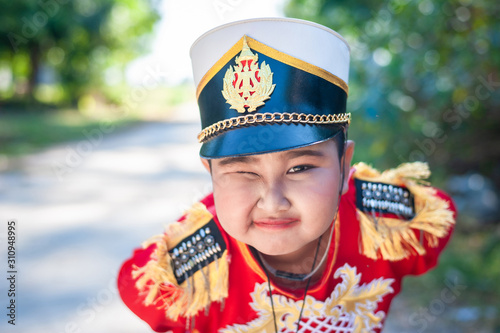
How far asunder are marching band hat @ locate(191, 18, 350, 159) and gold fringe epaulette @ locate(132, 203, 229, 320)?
0.40 m

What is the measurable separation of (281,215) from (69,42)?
63.4 feet

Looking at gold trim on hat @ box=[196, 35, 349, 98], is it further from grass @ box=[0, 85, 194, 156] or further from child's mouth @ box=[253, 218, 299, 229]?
grass @ box=[0, 85, 194, 156]

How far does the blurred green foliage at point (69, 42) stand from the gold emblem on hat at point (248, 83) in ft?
46.0

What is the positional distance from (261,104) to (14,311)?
2834 millimetres

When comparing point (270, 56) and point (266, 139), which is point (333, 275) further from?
point (270, 56)

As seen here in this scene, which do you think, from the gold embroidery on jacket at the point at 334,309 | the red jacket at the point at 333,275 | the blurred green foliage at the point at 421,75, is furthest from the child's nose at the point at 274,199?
the blurred green foliage at the point at 421,75

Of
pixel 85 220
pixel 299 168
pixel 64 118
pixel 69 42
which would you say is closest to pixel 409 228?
pixel 299 168

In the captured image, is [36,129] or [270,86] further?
[36,129]

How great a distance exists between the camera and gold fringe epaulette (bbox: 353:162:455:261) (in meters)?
1.76

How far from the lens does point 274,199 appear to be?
1.35 m

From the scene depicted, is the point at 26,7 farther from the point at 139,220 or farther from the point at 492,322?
the point at 492,322

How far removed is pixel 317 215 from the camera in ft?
4.65

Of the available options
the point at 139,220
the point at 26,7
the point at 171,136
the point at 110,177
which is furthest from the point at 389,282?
the point at 26,7

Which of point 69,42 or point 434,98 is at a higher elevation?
point 69,42
